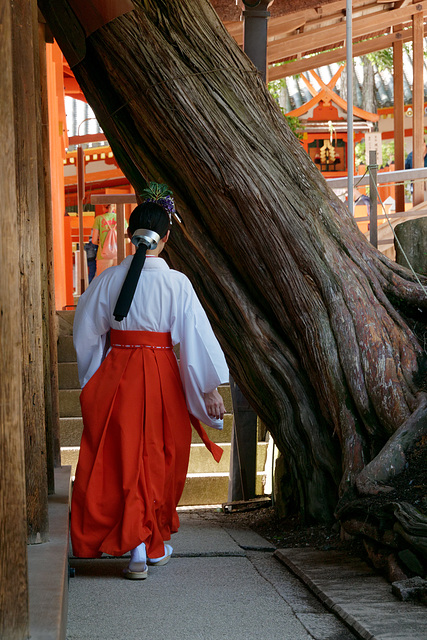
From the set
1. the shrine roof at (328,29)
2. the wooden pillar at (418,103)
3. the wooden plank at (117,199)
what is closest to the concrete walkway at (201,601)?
the wooden plank at (117,199)

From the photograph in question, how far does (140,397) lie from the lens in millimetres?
3264

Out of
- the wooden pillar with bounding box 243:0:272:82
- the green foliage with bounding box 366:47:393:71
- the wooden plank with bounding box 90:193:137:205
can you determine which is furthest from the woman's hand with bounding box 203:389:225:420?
the green foliage with bounding box 366:47:393:71

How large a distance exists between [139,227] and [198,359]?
0.65 metres

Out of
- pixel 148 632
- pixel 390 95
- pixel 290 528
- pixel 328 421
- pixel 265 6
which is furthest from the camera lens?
pixel 390 95

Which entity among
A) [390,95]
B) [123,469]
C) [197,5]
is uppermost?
[390,95]

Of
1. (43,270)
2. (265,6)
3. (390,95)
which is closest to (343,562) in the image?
(43,270)

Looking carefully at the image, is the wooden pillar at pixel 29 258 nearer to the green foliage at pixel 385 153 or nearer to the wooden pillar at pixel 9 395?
the wooden pillar at pixel 9 395

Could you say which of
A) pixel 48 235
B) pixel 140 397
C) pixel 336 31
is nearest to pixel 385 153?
pixel 336 31

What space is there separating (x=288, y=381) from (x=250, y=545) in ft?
2.79

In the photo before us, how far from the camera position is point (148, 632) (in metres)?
2.42

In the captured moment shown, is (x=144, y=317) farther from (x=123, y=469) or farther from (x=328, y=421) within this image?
(x=328, y=421)

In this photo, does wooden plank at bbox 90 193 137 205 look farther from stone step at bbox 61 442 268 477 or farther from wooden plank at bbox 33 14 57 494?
wooden plank at bbox 33 14 57 494

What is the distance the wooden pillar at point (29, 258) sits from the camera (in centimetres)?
263

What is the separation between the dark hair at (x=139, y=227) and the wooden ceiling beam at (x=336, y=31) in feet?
21.3
